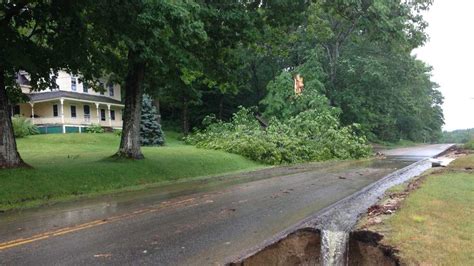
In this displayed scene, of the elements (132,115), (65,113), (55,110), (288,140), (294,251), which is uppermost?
(55,110)

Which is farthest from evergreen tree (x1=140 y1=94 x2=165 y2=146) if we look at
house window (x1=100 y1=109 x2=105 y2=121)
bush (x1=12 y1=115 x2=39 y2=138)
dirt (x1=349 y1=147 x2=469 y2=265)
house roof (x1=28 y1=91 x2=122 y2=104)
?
dirt (x1=349 y1=147 x2=469 y2=265)

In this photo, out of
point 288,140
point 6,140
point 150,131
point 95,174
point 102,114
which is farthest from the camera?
point 102,114

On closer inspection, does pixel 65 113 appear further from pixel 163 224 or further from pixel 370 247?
pixel 370 247

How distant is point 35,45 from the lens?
15.8 meters

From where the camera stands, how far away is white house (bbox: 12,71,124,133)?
140ft

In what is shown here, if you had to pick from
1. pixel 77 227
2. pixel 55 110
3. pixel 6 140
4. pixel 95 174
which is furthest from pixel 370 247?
pixel 55 110

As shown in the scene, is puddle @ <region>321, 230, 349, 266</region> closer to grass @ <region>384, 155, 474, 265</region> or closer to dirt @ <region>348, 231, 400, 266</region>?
dirt @ <region>348, 231, 400, 266</region>

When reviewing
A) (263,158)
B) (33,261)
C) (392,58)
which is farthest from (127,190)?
(392,58)

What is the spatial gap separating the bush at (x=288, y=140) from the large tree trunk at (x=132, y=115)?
25.0 feet

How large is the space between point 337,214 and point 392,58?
45898mm

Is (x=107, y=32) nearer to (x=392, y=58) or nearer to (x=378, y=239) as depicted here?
(x=378, y=239)

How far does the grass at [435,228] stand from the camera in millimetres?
5336

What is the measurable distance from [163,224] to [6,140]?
7.85 m

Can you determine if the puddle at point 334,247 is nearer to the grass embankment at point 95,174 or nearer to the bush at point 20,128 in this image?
the grass embankment at point 95,174
